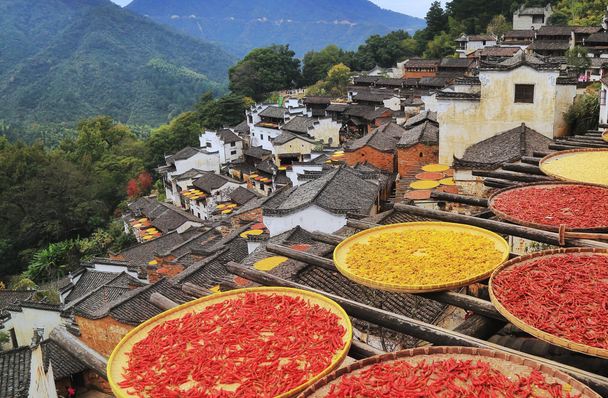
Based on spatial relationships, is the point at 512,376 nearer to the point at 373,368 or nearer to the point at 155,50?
the point at 373,368

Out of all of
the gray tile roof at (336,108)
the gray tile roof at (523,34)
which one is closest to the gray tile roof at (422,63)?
the gray tile roof at (523,34)

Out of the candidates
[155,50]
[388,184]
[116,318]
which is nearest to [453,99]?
[388,184]

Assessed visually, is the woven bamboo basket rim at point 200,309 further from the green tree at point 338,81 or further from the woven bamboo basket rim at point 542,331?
the green tree at point 338,81

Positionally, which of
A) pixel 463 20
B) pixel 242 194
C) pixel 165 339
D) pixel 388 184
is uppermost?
pixel 463 20

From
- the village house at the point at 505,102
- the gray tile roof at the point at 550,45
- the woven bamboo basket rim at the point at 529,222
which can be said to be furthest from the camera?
the gray tile roof at the point at 550,45

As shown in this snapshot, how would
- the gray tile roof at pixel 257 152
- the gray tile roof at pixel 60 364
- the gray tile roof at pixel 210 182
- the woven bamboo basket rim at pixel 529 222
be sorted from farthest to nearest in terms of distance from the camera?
the gray tile roof at pixel 257 152 < the gray tile roof at pixel 210 182 < the gray tile roof at pixel 60 364 < the woven bamboo basket rim at pixel 529 222

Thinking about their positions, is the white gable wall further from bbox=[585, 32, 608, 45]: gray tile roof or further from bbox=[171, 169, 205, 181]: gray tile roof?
bbox=[585, 32, 608, 45]: gray tile roof
